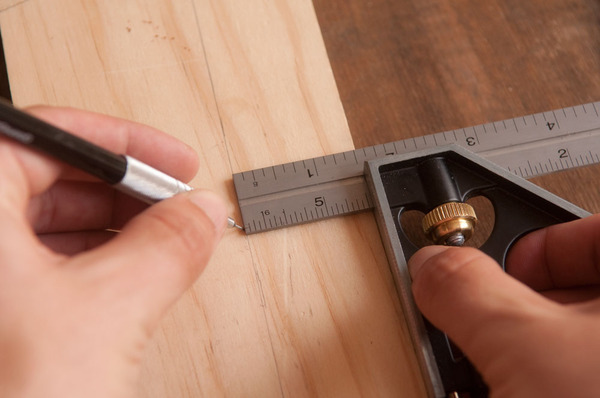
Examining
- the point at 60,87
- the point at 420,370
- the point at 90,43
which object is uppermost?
the point at 90,43

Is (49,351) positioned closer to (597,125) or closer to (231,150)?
(231,150)

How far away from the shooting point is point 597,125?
1.28 m

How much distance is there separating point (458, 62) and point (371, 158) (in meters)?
0.44

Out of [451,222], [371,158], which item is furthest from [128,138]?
[451,222]

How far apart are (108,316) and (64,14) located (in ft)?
3.50

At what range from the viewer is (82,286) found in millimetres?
666

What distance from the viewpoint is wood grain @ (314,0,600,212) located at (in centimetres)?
136

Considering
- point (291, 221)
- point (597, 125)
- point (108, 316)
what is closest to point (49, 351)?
point (108, 316)

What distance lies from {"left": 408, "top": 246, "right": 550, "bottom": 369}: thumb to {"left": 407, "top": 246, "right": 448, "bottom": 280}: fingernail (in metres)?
0.08

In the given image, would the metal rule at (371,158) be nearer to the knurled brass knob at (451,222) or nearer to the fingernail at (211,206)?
the knurled brass knob at (451,222)

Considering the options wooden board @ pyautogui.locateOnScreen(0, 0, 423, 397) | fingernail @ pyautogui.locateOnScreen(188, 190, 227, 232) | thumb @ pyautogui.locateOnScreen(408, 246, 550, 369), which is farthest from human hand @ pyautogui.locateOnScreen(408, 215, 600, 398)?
fingernail @ pyautogui.locateOnScreen(188, 190, 227, 232)

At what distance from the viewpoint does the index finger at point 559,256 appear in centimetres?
102

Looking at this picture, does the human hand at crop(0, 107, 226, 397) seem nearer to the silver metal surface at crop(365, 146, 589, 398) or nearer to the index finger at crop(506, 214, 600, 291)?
the silver metal surface at crop(365, 146, 589, 398)

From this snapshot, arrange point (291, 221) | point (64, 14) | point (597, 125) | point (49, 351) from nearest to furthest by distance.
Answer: point (49, 351) → point (291, 221) → point (597, 125) → point (64, 14)
